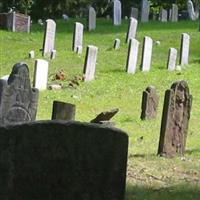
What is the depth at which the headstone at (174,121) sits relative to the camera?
8.77 m

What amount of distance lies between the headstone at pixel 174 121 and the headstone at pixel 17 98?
5.79 feet

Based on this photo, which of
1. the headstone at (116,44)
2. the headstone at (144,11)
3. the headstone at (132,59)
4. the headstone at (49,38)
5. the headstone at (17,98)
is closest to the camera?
the headstone at (17,98)

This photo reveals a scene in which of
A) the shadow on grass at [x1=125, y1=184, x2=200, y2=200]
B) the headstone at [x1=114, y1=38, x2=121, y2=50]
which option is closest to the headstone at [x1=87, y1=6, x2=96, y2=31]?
the headstone at [x1=114, y1=38, x2=121, y2=50]

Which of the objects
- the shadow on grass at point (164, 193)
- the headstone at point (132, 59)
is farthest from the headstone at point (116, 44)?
the shadow on grass at point (164, 193)

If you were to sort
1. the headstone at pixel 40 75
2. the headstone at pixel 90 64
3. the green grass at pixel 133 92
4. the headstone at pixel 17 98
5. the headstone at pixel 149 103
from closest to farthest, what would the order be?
the green grass at pixel 133 92
the headstone at pixel 17 98
the headstone at pixel 149 103
the headstone at pixel 40 75
the headstone at pixel 90 64

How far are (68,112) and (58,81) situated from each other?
26.9 ft

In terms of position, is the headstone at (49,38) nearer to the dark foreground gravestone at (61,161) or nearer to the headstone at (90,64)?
the headstone at (90,64)

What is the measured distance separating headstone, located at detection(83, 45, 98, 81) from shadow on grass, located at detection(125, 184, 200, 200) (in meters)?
9.46

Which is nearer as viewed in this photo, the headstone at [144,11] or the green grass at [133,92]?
the green grass at [133,92]

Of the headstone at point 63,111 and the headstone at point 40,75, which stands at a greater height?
the headstone at point 63,111

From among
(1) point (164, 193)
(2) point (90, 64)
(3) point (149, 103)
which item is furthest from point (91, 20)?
(1) point (164, 193)

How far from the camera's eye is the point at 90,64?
55.5 ft

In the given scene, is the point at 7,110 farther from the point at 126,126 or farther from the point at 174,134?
the point at 126,126

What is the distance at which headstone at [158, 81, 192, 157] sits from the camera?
8.77 m
